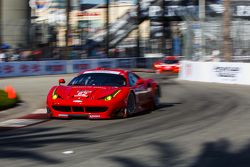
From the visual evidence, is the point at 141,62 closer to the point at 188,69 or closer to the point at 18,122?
the point at 188,69

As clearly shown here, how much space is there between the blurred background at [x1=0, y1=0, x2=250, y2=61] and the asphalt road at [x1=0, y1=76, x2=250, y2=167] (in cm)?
1740

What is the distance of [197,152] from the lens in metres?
8.00

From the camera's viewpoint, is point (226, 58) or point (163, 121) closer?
point (163, 121)

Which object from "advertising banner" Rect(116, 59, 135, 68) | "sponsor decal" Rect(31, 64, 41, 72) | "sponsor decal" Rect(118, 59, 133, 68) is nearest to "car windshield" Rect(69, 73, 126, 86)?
"sponsor decal" Rect(31, 64, 41, 72)

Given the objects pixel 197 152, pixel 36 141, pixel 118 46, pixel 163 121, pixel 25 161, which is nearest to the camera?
pixel 25 161

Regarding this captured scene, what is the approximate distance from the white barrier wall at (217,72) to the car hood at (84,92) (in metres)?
14.4

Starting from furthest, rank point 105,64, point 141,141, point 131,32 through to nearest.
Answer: point 131,32 → point 105,64 → point 141,141

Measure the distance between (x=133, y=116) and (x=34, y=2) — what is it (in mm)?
37382

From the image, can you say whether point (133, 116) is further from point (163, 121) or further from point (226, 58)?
point (226, 58)

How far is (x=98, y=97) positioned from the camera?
40.8 ft

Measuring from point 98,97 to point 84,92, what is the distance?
0.34 metres

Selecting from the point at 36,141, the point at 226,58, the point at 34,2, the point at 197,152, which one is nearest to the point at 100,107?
the point at 36,141

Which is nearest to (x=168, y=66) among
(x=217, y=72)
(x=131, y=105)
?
(x=217, y=72)

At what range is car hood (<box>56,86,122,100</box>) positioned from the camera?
1244 cm
